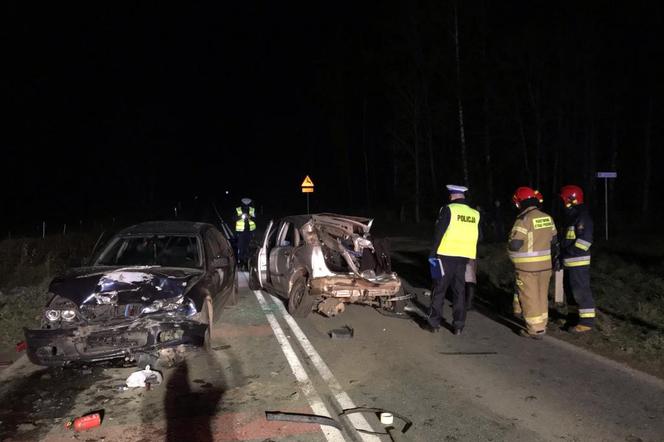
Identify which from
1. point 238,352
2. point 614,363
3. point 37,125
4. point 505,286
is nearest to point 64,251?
point 238,352

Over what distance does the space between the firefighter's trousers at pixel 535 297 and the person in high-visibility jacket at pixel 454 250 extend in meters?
0.76

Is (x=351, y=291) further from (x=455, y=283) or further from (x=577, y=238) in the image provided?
(x=577, y=238)

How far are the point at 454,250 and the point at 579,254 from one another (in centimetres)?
166

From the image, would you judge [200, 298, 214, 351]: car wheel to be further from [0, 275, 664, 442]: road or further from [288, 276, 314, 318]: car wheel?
[288, 276, 314, 318]: car wheel

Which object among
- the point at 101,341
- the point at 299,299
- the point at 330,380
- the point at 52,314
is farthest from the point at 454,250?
the point at 52,314

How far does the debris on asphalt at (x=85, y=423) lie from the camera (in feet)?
15.1

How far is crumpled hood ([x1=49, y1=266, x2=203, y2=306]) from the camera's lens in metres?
5.96

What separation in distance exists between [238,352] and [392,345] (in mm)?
1935

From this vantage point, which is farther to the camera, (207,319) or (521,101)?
(521,101)

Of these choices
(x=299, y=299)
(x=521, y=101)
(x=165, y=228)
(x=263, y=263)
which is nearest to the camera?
(x=165, y=228)

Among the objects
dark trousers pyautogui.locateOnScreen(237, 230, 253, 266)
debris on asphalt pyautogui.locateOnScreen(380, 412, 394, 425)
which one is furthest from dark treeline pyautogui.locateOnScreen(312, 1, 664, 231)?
debris on asphalt pyautogui.locateOnScreen(380, 412, 394, 425)

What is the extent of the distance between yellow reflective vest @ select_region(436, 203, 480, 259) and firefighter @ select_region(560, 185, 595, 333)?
1.30 metres

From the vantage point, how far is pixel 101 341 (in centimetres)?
572

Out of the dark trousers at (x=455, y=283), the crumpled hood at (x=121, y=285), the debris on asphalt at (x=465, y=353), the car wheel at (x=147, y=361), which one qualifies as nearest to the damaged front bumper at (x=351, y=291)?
the dark trousers at (x=455, y=283)
